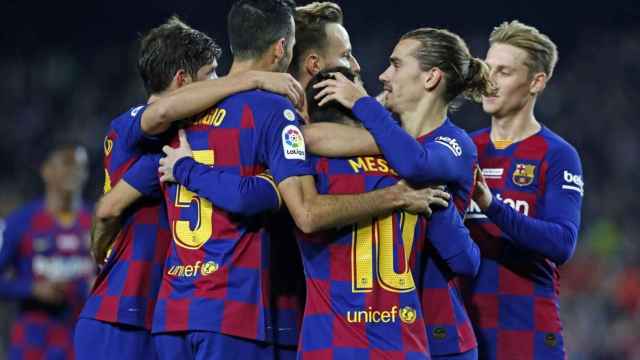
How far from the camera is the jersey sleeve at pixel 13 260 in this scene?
8250 mm

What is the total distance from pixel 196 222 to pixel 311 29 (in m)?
1.38

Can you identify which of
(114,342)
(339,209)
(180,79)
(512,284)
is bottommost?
(114,342)

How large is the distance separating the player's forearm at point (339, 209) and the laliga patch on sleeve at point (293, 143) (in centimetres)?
19

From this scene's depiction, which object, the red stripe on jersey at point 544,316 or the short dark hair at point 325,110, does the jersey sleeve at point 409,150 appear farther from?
the red stripe on jersey at point 544,316

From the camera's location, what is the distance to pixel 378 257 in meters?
4.49

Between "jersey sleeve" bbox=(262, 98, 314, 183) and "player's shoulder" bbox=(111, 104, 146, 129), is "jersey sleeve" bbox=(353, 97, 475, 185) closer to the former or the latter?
"jersey sleeve" bbox=(262, 98, 314, 183)

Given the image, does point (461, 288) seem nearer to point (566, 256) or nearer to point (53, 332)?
point (566, 256)

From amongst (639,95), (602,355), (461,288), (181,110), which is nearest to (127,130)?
(181,110)

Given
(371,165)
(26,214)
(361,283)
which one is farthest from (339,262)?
(26,214)

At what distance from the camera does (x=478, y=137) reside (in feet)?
19.9

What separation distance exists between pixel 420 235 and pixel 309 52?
4.36ft

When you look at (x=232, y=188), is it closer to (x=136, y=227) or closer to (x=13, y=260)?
(x=136, y=227)

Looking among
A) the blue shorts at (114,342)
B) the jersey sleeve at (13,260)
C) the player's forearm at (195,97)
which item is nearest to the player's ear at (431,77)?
the player's forearm at (195,97)

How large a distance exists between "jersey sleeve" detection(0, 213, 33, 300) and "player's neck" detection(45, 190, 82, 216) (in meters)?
0.29
